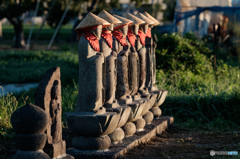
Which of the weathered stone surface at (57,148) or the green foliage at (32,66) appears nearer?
the weathered stone surface at (57,148)

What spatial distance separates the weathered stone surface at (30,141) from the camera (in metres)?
3.69

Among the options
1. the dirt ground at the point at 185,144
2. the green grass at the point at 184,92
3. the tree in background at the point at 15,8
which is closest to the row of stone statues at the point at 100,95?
the dirt ground at the point at 185,144

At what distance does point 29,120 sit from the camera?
3.63 m

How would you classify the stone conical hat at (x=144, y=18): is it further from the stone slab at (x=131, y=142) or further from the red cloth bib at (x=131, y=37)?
the stone slab at (x=131, y=142)

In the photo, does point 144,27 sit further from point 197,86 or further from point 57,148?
point 197,86

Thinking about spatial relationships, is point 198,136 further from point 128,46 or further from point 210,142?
point 128,46

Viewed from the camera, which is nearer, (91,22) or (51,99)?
(51,99)

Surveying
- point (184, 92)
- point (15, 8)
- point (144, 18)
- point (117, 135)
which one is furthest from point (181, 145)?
point (15, 8)

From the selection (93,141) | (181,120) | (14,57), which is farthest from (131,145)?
(14,57)

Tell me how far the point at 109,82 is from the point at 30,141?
1509 mm

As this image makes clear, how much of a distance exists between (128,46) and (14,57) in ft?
31.4

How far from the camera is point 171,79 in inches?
392

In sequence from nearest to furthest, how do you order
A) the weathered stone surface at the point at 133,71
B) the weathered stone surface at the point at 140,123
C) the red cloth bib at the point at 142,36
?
the weathered stone surface at the point at 133,71, the weathered stone surface at the point at 140,123, the red cloth bib at the point at 142,36

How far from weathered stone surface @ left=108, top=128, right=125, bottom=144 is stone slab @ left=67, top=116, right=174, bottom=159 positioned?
2.5 inches
